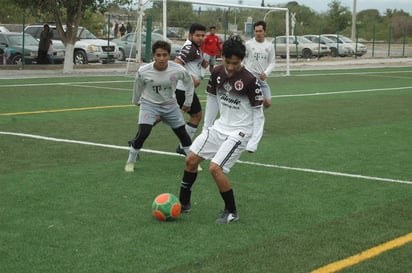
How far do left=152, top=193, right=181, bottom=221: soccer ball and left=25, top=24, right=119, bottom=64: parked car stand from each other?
2676 centimetres

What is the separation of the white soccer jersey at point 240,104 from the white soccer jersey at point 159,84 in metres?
2.16

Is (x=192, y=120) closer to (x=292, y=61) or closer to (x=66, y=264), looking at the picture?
(x=66, y=264)

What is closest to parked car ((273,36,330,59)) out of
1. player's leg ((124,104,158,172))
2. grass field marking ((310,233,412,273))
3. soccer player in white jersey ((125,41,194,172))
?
soccer player in white jersey ((125,41,194,172))

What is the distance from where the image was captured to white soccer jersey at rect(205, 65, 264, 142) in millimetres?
7066

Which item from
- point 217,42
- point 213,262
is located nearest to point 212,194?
point 213,262

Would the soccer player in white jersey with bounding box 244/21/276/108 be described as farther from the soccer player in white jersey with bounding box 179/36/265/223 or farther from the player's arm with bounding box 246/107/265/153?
the player's arm with bounding box 246/107/265/153

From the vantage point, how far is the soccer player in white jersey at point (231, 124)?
6.98 meters

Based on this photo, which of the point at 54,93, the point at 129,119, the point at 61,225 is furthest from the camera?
the point at 54,93

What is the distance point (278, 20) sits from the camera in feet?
151

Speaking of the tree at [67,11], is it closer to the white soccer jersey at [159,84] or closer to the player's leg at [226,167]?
the white soccer jersey at [159,84]

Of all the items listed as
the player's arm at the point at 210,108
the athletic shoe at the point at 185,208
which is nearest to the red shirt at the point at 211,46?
the player's arm at the point at 210,108

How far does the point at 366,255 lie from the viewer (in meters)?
6.14

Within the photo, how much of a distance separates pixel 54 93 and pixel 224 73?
1364 centimetres

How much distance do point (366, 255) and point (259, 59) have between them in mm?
7944
